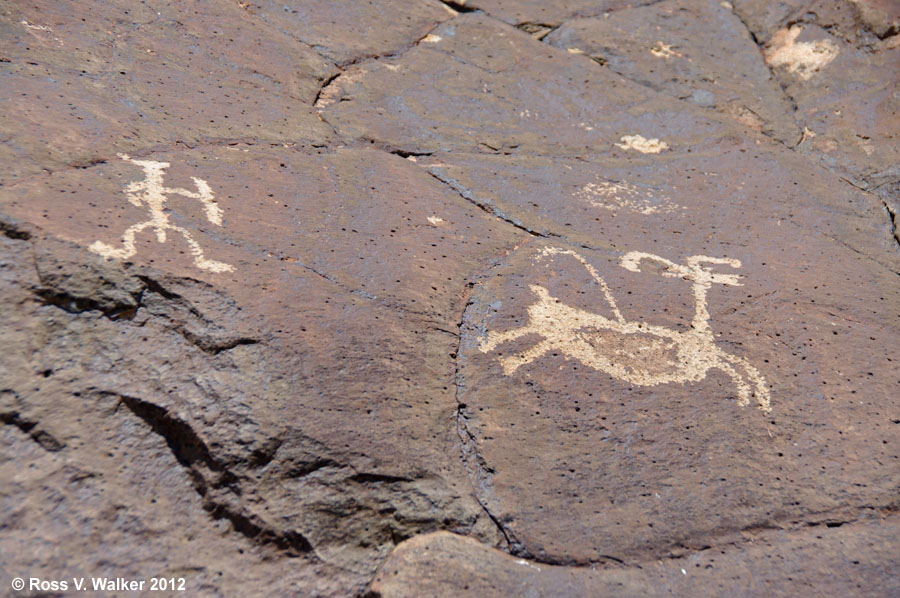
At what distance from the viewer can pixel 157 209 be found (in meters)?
1.84

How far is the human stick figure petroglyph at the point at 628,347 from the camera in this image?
183cm

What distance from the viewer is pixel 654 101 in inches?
116

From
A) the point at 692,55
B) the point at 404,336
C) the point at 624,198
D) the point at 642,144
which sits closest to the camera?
the point at 404,336

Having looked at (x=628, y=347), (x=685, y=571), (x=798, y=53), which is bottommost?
(x=685, y=571)

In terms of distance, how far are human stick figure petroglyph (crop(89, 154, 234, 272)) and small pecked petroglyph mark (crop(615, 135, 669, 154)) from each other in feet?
4.97

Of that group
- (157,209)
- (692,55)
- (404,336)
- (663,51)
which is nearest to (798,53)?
(692,55)

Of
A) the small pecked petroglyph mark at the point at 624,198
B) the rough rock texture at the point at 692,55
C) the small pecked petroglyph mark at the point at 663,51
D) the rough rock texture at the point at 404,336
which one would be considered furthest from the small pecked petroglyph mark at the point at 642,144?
the small pecked petroglyph mark at the point at 663,51

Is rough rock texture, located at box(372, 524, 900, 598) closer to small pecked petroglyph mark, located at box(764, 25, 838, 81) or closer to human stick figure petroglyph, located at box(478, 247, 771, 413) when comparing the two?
human stick figure petroglyph, located at box(478, 247, 771, 413)

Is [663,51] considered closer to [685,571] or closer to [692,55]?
[692,55]

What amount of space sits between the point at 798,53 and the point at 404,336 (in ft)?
8.16

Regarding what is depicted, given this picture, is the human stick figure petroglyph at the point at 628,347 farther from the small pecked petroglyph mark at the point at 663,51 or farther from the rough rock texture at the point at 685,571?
the small pecked petroglyph mark at the point at 663,51

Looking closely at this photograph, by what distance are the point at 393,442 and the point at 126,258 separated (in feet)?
2.47

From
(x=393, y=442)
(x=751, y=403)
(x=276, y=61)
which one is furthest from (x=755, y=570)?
(x=276, y=61)

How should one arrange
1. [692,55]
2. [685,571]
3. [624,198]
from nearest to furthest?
[685,571] → [624,198] → [692,55]
